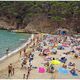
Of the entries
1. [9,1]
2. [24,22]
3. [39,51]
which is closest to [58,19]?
[24,22]

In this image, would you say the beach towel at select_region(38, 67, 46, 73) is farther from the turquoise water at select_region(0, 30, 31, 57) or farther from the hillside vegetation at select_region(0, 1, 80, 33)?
the hillside vegetation at select_region(0, 1, 80, 33)

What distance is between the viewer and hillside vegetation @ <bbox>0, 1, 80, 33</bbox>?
3226 inches

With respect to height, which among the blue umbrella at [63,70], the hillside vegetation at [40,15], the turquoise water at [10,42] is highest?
the hillside vegetation at [40,15]

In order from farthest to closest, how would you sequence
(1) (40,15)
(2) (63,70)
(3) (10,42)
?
(1) (40,15)
(3) (10,42)
(2) (63,70)

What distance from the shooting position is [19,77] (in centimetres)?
2317

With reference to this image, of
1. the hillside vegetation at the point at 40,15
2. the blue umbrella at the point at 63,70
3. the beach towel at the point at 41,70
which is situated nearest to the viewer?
the blue umbrella at the point at 63,70

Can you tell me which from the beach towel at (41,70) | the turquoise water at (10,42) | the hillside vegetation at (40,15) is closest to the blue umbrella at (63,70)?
the beach towel at (41,70)

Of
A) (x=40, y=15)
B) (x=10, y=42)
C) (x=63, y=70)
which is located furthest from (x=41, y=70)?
(x=40, y=15)

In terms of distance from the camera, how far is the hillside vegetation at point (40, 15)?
269ft

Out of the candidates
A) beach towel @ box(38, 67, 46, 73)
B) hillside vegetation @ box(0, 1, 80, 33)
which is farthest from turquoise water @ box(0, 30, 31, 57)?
hillside vegetation @ box(0, 1, 80, 33)

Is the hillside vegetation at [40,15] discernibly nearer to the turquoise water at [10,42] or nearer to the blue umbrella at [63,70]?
the turquoise water at [10,42]

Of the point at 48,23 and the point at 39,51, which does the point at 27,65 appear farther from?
the point at 48,23

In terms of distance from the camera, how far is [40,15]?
84312 millimetres

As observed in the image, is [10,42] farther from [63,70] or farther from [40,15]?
[40,15]
